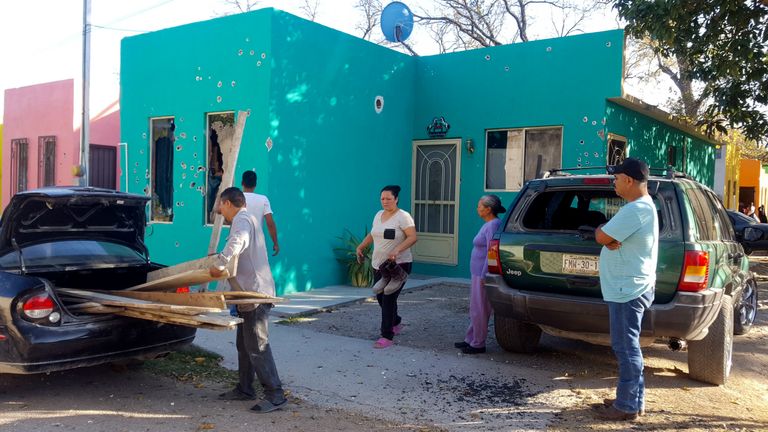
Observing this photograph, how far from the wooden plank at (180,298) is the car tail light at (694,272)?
3.31 metres

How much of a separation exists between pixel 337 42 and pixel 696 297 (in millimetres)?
7083

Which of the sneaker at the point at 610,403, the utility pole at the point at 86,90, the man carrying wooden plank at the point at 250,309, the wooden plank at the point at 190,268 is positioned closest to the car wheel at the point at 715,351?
the sneaker at the point at 610,403

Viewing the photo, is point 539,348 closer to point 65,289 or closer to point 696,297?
point 696,297

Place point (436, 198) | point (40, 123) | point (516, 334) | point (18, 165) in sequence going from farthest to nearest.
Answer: point (18, 165), point (40, 123), point (436, 198), point (516, 334)

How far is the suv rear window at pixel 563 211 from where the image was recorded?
5539mm

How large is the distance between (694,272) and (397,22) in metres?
9.08

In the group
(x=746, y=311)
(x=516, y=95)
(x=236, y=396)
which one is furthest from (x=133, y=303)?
(x=516, y=95)

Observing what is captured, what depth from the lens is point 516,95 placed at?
418 inches

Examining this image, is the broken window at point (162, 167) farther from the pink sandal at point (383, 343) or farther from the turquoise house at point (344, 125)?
the pink sandal at point (383, 343)

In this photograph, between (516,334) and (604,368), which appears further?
(516,334)

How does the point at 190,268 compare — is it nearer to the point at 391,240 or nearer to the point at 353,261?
the point at 391,240

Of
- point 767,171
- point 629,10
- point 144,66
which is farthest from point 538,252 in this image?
point 767,171

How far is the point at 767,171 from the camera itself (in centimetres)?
3366

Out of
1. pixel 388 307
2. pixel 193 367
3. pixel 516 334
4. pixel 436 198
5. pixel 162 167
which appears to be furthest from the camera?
pixel 436 198
